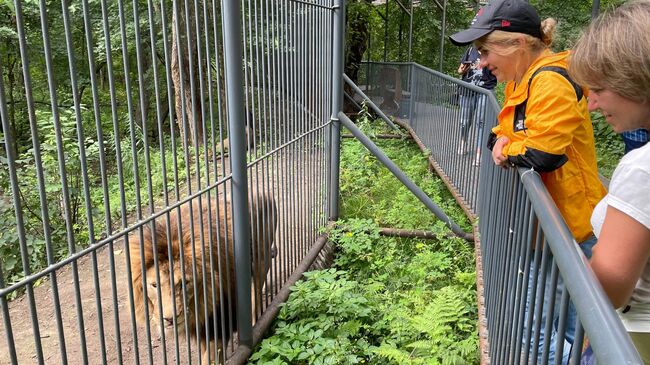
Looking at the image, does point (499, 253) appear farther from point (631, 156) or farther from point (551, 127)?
point (631, 156)

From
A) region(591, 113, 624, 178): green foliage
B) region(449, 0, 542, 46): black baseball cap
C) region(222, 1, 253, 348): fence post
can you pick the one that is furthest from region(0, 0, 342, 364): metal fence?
region(591, 113, 624, 178): green foliage

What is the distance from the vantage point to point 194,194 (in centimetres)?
280

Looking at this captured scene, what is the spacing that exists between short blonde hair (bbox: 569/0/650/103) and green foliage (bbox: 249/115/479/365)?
227 cm

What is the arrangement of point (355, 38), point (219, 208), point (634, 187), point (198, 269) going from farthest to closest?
point (355, 38), point (219, 208), point (198, 269), point (634, 187)

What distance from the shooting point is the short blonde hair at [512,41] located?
2.61m

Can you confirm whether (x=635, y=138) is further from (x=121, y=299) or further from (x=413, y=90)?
(x=413, y=90)

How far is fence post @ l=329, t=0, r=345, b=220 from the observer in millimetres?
5281

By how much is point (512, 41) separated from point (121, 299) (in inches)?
146

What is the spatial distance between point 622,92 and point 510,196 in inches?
49.4

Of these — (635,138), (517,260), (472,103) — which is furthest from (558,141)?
(472,103)

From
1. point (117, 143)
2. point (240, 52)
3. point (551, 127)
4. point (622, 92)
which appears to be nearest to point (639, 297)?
point (622, 92)

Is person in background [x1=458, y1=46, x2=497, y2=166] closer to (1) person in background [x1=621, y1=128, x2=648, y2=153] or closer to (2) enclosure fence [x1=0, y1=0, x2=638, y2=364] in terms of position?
(2) enclosure fence [x1=0, y1=0, x2=638, y2=364]

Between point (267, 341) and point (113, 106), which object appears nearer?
→ point (113, 106)

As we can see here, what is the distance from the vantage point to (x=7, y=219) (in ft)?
16.9
